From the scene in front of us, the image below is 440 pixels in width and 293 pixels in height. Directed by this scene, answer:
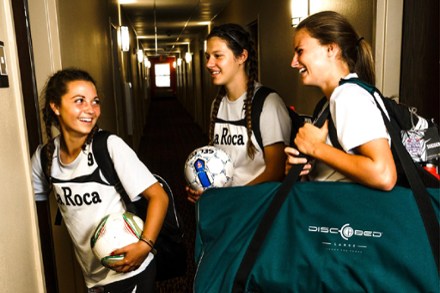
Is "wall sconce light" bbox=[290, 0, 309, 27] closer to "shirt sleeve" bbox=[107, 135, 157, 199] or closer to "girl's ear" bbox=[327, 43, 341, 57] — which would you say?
"girl's ear" bbox=[327, 43, 341, 57]

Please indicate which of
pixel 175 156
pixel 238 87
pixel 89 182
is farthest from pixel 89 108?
pixel 175 156

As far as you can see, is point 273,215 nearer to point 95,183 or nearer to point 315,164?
point 315,164

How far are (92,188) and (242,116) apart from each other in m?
0.73

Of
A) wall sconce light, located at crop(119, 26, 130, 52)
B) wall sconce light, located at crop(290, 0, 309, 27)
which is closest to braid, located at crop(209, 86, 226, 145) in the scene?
wall sconce light, located at crop(290, 0, 309, 27)

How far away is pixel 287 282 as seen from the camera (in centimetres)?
104

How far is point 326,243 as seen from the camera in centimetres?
101

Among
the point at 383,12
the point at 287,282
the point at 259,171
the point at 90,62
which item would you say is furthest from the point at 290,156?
the point at 90,62

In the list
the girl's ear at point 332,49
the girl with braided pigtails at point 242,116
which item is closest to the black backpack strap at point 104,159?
the girl with braided pigtails at point 242,116

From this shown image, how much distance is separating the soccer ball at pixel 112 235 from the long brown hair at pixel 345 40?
908mm

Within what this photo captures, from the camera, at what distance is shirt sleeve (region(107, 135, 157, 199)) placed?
4.68 feet

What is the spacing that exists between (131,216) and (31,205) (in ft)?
1.14

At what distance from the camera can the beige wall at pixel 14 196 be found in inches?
44.8

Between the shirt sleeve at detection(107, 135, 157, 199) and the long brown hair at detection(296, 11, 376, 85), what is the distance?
2.54ft

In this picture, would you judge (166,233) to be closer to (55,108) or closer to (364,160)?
(55,108)
